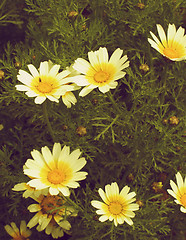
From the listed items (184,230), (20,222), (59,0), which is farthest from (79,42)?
(184,230)

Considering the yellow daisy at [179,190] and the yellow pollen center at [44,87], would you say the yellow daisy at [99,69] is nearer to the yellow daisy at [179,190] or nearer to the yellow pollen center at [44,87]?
the yellow pollen center at [44,87]

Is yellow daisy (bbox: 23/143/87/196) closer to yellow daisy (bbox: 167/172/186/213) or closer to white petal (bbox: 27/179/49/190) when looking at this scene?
white petal (bbox: 27/179/49/190)

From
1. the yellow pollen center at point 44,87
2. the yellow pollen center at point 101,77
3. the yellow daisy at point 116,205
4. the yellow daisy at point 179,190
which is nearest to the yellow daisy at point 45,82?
the yellow pollen center at point 44,87

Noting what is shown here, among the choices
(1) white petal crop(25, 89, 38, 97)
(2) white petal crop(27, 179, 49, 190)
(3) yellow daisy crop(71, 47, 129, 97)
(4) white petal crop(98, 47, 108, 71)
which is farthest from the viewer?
(4) white petal crop(98, 47, 108, 71)

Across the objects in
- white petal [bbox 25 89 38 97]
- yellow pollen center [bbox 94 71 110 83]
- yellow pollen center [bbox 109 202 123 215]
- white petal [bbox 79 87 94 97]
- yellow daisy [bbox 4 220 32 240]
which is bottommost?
yellow daisy [bbox 4 220 32 240]

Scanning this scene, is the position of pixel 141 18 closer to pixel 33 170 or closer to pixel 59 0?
pixel 59 0

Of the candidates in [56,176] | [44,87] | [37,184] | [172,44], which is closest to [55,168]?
[56,176]

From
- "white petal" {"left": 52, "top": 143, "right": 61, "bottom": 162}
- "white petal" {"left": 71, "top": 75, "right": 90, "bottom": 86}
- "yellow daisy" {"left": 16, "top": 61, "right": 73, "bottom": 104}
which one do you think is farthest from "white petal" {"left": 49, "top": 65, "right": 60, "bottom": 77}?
"white petal" {"left": 52, "top": 143, "right": 61, "bottom": 162}
